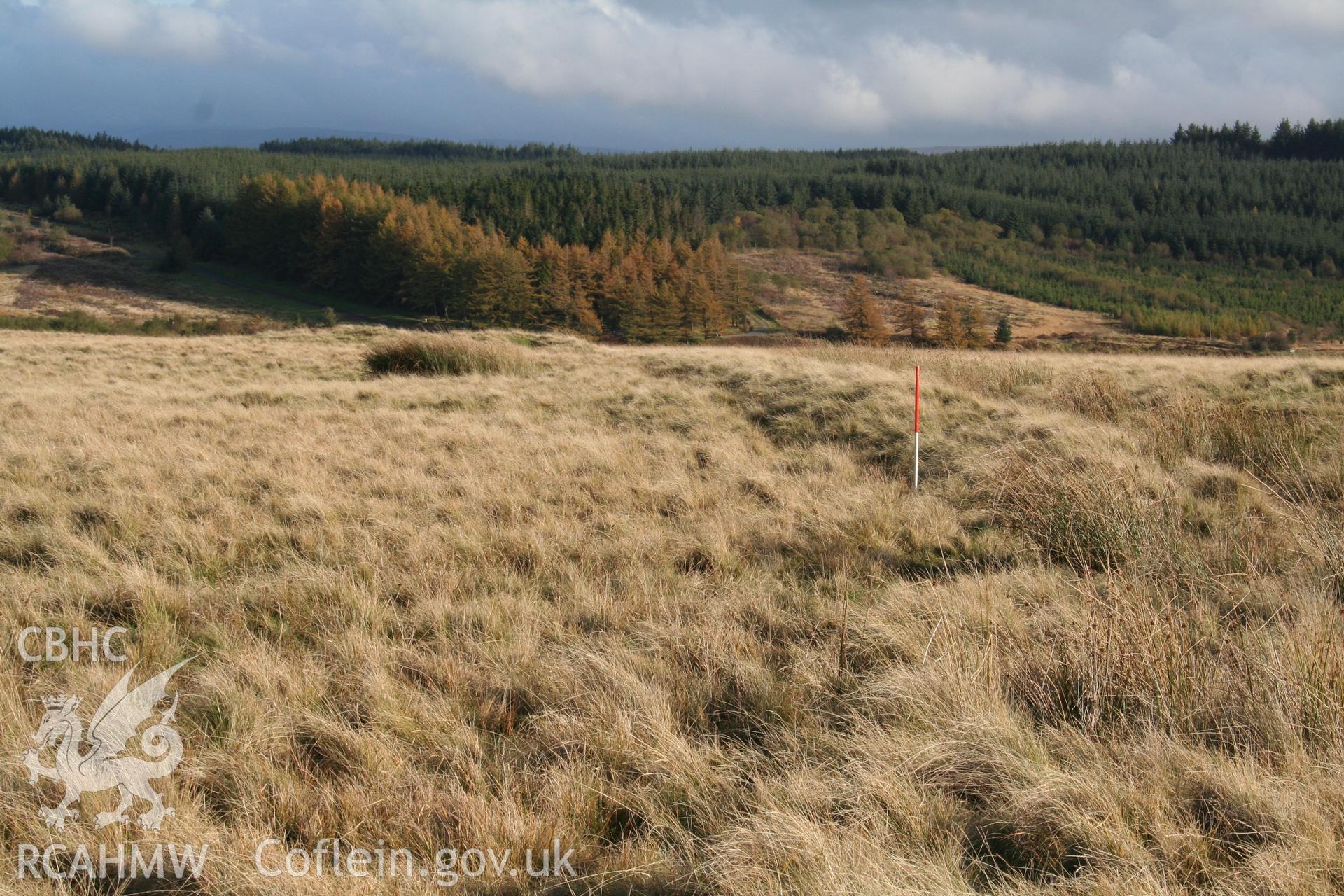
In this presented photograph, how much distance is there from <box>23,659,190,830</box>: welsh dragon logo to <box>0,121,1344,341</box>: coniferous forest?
66632 millimetres

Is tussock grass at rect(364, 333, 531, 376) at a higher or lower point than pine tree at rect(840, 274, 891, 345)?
lower

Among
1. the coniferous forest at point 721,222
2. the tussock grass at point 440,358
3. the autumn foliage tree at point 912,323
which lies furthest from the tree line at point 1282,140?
the tussock grass at point 440,358

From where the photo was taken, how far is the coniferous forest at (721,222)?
7331 cm

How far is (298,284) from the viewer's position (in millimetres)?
84375

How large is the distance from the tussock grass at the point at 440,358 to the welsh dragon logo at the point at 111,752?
1365 centimetres

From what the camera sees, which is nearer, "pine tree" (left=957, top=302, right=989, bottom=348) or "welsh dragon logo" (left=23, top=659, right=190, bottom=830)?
"welsh dragon logo" (left=23, top=659, right=190, bottom=830)

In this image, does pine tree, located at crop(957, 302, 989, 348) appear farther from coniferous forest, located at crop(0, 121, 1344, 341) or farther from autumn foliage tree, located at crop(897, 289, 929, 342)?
coniferous forest, located at crop(0, 121, 1344, 341)

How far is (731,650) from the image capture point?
3.51 m

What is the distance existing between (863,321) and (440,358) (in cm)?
5877

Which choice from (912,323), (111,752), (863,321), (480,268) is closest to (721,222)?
(912,323)

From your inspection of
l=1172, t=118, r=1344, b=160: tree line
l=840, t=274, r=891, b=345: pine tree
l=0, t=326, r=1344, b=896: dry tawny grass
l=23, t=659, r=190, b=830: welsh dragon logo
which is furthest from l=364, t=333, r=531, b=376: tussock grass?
l=1172, t=118, r=1344, b=160: tree line

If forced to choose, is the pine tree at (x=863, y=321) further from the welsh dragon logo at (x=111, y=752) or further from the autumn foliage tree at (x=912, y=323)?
the welsh dragon logo at (x=111, y=752)

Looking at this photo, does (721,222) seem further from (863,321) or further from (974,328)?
(974,328)

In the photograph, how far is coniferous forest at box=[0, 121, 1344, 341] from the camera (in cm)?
7331
